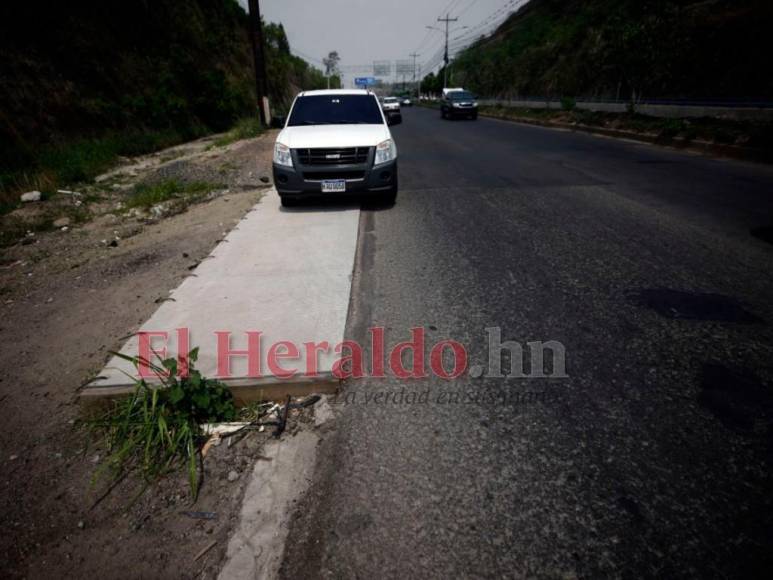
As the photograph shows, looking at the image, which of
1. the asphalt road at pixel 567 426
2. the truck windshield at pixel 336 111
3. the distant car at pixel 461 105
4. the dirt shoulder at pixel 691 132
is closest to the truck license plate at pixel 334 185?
the truck windshield at pixel 336 111

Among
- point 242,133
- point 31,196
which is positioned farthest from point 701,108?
point 31,196

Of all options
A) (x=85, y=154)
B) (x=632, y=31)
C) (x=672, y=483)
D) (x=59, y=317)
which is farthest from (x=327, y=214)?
(x=632, y=31)

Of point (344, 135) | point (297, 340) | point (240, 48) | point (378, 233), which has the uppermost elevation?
point (240, 48)

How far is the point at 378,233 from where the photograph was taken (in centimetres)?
552

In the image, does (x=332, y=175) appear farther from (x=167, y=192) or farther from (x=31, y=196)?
(x=31, y=196)

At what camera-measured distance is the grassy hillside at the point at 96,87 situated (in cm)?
1070

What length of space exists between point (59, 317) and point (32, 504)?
7.83ft

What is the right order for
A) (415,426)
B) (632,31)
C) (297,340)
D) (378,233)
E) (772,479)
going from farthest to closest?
1. (632,31)
2. (378,233)
3. (297,340)
4. (415,426)
5. (772,479)

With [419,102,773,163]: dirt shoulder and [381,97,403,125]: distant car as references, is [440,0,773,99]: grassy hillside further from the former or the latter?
[381,97,403,125]: distant car

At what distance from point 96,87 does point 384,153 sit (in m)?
14.3

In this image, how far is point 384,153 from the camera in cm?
627

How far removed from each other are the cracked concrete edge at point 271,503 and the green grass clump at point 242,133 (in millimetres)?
15327

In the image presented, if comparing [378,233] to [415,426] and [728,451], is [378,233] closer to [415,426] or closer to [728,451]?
[415,426]

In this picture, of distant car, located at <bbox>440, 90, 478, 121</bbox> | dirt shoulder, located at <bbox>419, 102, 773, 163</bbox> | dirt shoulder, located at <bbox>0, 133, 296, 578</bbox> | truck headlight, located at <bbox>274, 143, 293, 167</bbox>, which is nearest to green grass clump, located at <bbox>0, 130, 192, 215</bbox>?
dirt shoulder, located at <bbox>0, 133, 296, 578</bbox>
